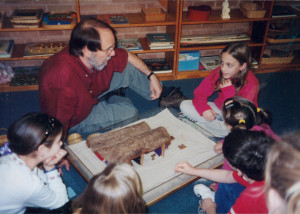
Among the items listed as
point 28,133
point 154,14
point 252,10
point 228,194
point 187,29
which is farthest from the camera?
point 187,29

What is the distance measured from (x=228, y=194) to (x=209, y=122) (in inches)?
35.2

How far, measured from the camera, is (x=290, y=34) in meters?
3.37

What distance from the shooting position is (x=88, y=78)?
2158mm

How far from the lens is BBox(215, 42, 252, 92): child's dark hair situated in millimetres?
2213

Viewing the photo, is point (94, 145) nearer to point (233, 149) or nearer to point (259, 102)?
point (233, 149)

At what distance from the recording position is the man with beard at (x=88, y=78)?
1.98m

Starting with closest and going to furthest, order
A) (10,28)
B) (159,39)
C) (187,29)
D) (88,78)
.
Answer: (88,78) → (10,28) → (159,39) → (187,29)

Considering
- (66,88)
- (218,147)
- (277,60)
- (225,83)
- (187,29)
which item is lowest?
(218,147)

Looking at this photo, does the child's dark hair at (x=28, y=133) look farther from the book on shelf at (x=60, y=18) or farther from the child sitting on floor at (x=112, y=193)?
the book on shelf at (x=60, y=18)

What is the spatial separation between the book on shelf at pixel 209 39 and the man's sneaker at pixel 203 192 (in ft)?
6.21

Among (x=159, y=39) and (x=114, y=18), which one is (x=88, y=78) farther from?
(x=159, y=39)

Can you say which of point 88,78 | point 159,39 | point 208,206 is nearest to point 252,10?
point 159,39

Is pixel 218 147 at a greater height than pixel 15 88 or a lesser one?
greater

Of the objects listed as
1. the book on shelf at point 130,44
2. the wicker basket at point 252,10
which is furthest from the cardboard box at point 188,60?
the wicker basket at point 252,10
